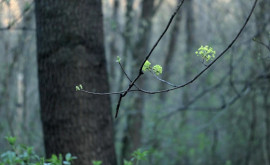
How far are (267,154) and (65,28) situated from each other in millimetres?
5020

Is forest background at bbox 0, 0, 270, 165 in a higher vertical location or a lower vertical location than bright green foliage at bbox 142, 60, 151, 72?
higher

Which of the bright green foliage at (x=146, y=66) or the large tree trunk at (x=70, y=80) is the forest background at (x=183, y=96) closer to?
the large tree trunk at (x=70, y=80)

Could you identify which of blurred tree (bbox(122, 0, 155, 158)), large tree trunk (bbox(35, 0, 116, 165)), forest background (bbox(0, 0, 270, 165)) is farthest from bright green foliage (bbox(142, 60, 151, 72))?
blurred tree (bbox(122, 0, 155, 158))

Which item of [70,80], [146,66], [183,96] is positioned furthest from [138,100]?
[146,66]

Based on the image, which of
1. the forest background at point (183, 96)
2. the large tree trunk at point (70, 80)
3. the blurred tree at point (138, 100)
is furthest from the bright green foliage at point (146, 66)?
the blurred tree at point (138, 100)

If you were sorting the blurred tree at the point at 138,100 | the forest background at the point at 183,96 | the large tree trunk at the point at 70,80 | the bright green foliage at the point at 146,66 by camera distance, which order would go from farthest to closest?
the blurred tree at the point at 138,100, the forest background at the point at 183,96, the large tree trunk at the point at 70,80, the bright green foliage at the point at 146,66

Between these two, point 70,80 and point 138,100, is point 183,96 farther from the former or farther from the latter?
point 70,80

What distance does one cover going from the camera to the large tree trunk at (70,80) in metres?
3.41

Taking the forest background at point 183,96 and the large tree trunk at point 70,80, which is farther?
the forest background at point 183,96

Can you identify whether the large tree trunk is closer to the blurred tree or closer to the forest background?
the forest background

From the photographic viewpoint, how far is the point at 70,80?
3.41 m

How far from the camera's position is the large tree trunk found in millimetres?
3412

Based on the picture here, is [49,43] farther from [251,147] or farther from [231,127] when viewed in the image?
[231,127]

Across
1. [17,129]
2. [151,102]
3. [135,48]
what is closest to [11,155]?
[135,48]
